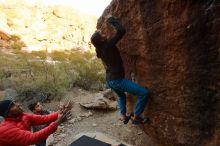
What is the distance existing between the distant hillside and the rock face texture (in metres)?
23.7

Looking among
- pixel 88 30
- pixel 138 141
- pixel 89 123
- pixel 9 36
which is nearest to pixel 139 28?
pixel 138 141

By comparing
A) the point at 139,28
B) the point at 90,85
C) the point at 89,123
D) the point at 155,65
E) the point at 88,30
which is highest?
the point at 88,30

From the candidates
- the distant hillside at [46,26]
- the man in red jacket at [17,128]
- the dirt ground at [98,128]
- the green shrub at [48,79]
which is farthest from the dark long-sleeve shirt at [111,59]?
the distant hillside at [46,26]

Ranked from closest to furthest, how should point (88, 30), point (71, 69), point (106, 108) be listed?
point (106, 108) → point (71, 69) → point (88, 30)

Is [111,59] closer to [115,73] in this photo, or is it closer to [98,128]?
[115,73]

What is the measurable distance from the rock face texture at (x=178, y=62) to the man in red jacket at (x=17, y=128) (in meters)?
1.72

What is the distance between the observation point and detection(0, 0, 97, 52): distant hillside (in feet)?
97.2

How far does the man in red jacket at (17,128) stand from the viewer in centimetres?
363

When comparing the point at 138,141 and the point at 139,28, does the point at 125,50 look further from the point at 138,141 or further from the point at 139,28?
the point at 138,141

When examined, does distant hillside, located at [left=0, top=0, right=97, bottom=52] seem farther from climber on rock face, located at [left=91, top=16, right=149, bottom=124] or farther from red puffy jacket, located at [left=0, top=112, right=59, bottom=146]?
red puffy jacket, located at [left=0, top=112, right=59, bottom=146]

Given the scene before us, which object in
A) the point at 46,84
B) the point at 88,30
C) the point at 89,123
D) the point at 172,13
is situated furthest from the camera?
the point at 88,30

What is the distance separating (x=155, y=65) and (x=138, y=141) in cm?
264

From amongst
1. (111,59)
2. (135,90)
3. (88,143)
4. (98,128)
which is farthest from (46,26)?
(135,90)

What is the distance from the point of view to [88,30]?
34.9 metres
